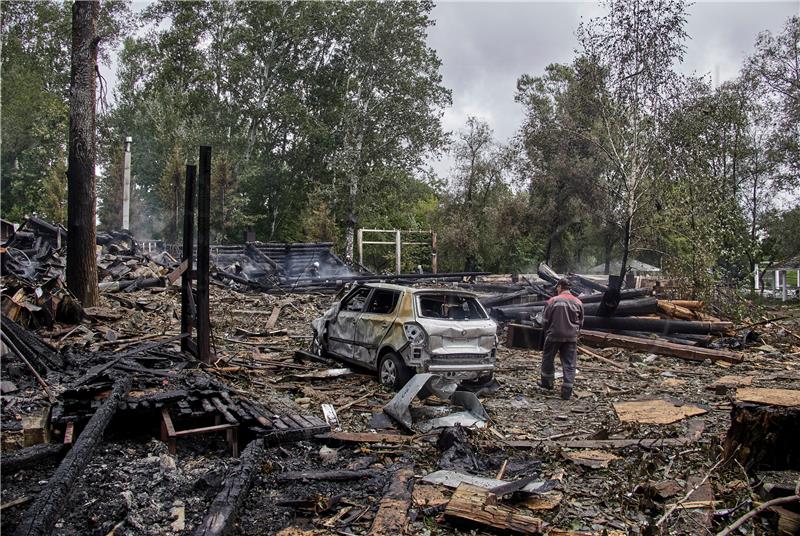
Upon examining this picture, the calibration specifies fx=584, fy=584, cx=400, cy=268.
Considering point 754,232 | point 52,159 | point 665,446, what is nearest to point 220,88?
point 52,159

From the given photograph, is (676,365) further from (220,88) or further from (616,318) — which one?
(220,88)

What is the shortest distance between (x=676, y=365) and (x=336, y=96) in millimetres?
38726

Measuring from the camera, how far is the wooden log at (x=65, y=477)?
12.8ft

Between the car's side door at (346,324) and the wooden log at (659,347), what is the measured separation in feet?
23.4

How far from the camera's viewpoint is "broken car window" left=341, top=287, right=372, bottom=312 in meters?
10.5

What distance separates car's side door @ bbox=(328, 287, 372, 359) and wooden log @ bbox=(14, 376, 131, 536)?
445cm

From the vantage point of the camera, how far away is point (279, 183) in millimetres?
47719

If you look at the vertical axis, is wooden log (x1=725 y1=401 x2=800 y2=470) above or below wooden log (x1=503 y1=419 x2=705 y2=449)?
above

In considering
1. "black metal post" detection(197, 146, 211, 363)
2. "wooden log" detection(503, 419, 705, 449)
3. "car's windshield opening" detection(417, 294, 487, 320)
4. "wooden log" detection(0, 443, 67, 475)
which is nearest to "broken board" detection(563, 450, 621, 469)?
"wooden log" detection(503, 419, 705, 449)

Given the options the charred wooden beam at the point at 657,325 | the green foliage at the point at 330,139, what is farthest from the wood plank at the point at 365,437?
the green foliage at the point at 330,139

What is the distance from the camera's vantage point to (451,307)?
9.59 metres

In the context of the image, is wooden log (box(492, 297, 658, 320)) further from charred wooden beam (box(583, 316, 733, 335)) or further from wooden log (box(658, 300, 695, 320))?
charred wooden beam (box(583, 316, 733, 335))

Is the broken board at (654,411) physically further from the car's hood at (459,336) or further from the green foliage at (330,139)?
the green foliage at (330,139)

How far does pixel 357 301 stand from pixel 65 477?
6511 mm
